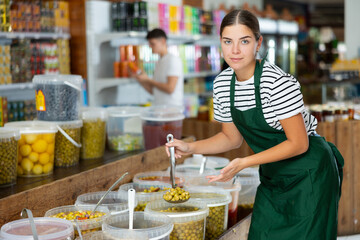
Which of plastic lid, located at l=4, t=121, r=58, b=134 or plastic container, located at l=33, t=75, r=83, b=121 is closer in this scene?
plastic lid, located at l=4, t=121, r=58, b=134

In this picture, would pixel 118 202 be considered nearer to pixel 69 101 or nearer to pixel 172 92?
pixel 69 101

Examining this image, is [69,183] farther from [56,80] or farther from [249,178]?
[249,178]

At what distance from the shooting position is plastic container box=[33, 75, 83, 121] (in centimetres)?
258

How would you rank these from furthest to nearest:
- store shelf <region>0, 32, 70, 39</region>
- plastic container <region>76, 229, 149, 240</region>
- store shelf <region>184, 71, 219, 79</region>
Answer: store shelf <region>184, 71, 219, 79</region> → store shelf <region>0, 32, 70, 39</region> → plastic container <region>76, 229, 149, 240</region>

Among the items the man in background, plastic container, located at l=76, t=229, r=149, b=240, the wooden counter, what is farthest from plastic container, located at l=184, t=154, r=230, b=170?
the man in background

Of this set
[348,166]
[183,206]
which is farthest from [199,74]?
[183,206]

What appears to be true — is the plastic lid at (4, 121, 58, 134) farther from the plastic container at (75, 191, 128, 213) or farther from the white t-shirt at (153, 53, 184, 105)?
the white t-shirt at (153, 53, 184, 105)

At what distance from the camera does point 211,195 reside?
241 cm

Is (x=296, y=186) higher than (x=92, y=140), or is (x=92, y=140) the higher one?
(x=92, y=140)

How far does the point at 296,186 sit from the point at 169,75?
104 inches

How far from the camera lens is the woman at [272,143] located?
2000mm

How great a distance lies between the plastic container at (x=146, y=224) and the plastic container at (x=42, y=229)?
0.15 meters

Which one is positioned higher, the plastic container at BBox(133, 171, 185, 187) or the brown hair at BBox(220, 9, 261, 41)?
the brown hair at BBox(220, 9, 261, 41)

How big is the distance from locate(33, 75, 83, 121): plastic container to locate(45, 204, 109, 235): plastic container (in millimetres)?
665
